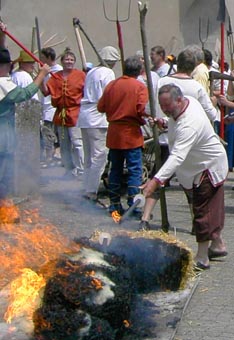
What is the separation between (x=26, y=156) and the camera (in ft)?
35.0

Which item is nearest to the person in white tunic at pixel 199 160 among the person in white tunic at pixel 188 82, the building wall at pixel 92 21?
the person in white tunic at pixel 188 82

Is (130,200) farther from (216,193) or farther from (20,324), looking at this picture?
(20,324)

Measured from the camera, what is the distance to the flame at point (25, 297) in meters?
5.98

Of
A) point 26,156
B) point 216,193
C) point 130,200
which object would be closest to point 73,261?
point 216,193

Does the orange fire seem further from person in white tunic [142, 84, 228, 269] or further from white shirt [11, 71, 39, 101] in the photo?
white shirt [11, 71, 39, 101]

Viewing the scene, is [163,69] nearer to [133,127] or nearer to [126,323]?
[133,127]

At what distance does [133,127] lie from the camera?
32.5 feet

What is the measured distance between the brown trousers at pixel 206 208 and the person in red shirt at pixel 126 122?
2.12 metres

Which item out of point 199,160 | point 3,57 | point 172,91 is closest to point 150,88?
point 172,91

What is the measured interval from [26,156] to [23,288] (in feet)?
15.5

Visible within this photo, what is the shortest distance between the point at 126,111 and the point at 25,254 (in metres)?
3.07

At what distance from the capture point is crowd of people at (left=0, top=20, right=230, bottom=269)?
296 inches

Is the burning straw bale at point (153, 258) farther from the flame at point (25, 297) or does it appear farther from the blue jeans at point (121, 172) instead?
the blue jeans at point (121, 172)

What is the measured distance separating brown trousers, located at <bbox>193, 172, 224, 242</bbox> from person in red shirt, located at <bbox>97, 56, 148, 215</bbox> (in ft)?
6.95
